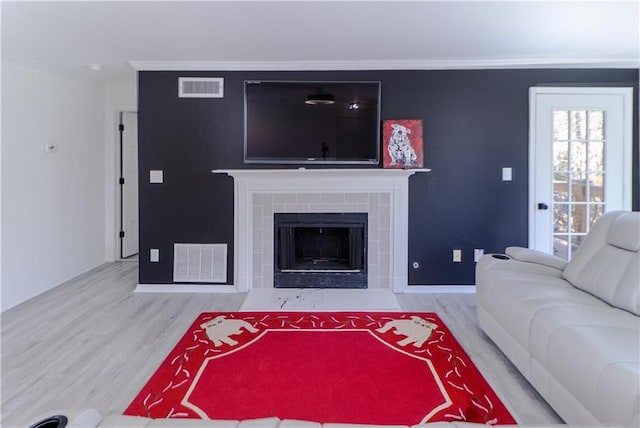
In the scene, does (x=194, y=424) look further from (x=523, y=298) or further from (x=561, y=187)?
(x=561, y=187)

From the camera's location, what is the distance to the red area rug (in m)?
1.94

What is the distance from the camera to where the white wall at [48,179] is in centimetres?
359

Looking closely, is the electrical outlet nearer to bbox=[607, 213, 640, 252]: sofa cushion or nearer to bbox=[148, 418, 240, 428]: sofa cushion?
bbox=[607, 213, 640, 252]: sofa cushion

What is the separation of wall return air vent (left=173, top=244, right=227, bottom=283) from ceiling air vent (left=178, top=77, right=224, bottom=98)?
155 centimetres

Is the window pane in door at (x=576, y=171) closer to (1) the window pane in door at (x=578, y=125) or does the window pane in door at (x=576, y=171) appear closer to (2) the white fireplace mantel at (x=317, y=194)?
(1) the window pane in door at (x=578, y=125)

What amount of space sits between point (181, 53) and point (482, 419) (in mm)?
3641

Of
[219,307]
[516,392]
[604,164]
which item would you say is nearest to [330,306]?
[219,307]

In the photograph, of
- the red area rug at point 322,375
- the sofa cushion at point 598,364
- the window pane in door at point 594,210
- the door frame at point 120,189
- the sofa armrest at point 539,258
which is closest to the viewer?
the sofa cushion at point 598,364

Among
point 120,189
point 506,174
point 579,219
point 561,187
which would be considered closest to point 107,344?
point 120,189

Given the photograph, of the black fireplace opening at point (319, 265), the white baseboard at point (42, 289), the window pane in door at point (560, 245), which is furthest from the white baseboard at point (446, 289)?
the white baseboard at point (42, 289)

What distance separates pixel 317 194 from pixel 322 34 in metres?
1.53

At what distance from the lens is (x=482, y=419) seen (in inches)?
73.5

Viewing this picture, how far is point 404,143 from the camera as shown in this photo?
3.92 meters

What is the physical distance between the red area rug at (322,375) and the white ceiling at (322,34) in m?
2.30
